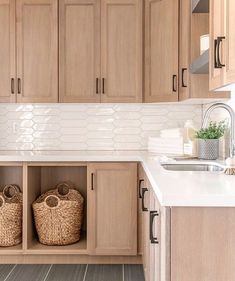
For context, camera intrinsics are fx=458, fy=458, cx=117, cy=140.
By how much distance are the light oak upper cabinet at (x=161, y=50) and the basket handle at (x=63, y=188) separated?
1.01 m

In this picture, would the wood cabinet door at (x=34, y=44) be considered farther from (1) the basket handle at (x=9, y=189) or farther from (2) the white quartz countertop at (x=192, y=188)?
(2) the white quartz countertop at (x=192, y=188)

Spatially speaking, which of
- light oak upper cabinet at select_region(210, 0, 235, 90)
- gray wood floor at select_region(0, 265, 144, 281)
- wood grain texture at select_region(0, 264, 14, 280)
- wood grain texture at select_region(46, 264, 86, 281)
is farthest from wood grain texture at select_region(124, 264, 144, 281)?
light oak upper cabinet at select_region(210, 0, 235, 90)

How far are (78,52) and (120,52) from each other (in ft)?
1.15

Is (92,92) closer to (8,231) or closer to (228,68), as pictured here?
(8,231)

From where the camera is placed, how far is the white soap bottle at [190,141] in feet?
10.9

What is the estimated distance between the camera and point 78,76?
3.83m

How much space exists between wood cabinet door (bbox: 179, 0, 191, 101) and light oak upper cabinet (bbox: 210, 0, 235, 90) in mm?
801

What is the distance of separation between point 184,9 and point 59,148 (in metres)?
1.67

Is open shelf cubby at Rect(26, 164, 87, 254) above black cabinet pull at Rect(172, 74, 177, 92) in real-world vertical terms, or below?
below

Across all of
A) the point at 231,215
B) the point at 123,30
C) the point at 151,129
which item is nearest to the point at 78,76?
the point at 123,30

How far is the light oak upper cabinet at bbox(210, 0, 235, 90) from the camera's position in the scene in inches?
78.5

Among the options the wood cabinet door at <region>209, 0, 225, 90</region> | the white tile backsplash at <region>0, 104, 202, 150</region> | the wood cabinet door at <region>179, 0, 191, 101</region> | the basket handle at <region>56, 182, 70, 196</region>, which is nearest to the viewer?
the wood cabinet door at <region>209, 0, 225, 90</region>

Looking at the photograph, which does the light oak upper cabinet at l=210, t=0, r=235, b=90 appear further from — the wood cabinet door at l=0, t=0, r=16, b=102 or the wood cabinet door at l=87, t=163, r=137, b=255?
the wood cabinet door at l=0, t=0, r=16, b=102

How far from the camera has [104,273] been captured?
11.2ft
